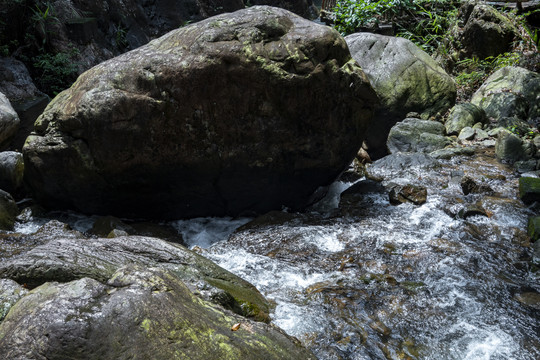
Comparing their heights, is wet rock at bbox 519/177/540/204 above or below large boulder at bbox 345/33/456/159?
below

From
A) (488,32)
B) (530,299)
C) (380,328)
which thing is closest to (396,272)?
(380,328)

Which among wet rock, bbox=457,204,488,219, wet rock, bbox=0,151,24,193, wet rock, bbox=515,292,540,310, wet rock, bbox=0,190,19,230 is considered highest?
wet rock, bbox=0,151,24,193

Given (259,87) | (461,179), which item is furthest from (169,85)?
(461,179)

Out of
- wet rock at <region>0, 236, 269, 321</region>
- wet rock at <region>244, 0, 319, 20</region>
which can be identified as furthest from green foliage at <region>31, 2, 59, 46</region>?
wet rock at <region>0, 236, 269, 321</region>

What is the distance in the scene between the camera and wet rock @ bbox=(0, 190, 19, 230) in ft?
19.0

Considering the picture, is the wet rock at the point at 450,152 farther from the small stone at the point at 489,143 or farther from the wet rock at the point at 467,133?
the wet rock at the point at 467,133

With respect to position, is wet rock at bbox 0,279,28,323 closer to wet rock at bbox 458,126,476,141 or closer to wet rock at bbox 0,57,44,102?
wet rock at bbox 0,57,44,102

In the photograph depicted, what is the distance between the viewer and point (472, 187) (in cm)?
691

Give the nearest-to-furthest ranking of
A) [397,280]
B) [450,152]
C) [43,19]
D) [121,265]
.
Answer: [121,265] < [397,280] < [450,152] < [43,19]

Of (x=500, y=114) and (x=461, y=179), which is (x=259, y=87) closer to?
(x=461, y=179)

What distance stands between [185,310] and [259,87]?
3693mm

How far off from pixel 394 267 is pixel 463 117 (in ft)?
19.7

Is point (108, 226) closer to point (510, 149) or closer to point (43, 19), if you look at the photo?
point (510, 149)

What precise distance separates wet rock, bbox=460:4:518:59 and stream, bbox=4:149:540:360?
5.96 m
